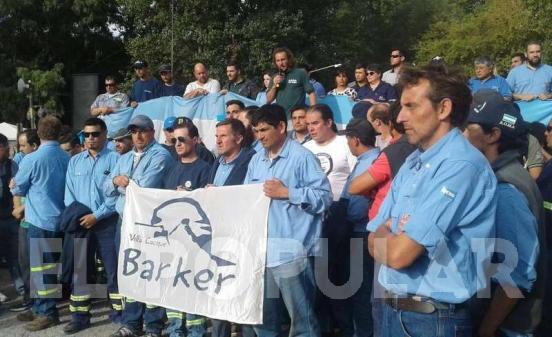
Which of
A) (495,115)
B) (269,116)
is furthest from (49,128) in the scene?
(495,115)

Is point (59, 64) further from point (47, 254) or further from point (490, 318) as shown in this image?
point (490, 318)

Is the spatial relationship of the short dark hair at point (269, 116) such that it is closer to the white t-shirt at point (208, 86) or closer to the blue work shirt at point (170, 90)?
the white t-shirt at point (208, 86)

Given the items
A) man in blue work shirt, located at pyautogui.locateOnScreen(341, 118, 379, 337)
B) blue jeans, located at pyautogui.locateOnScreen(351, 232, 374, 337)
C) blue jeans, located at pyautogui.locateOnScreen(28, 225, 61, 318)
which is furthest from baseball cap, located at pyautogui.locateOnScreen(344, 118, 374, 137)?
blue jeans, located at pyautogui.locateOnScreen(28, 225, 61, 318)

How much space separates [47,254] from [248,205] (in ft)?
9.43

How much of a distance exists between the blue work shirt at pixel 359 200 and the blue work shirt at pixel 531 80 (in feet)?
17.6

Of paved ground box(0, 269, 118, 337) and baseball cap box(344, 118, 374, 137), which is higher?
baseball cap box(344, 118, 374, 137)

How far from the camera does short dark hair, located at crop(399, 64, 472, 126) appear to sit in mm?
2727

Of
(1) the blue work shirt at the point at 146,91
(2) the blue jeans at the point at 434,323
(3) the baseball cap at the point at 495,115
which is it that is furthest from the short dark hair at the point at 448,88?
(1) the blue work shirt at the point at 146,91

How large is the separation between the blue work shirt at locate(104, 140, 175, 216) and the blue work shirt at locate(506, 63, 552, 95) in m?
6.10

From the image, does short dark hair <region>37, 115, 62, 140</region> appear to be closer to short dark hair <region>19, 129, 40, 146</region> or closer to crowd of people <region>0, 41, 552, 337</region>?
crowd of people <region>0, 41, 552, 337</region>

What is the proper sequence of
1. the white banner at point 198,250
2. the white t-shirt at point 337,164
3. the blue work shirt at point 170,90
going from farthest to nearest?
the blue work shirt at point 170,90 → the white t-shirt at point 337,164 → the white banner at point 198,250

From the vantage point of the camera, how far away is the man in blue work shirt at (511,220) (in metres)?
3.06

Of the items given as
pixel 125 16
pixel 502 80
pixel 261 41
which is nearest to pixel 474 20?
pixel 261 41

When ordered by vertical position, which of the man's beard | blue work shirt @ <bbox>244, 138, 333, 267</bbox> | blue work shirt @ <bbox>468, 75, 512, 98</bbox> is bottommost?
blue work shirt @ <bbox>244, 138, 333, 267</bbox>
